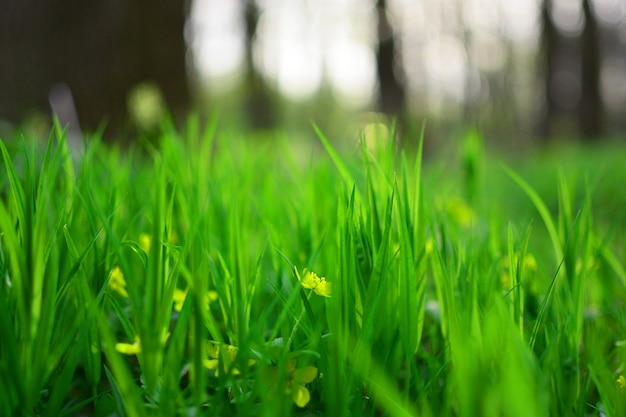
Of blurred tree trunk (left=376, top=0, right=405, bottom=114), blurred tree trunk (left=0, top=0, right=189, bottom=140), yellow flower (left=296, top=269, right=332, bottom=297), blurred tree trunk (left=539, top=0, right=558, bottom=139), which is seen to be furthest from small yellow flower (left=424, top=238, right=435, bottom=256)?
blurred tree trunk (left=539, top=0, right=558, bottom=139)

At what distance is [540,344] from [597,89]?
36.2 ft

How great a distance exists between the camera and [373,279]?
28.6 inches

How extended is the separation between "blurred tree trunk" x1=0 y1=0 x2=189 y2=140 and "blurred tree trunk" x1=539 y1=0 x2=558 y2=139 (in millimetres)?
8322

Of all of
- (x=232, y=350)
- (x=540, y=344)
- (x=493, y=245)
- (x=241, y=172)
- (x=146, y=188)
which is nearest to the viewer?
(x=232, y=350)

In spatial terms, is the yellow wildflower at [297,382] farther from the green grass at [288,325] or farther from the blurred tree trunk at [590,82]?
the blurred tree trunk at [590,82]

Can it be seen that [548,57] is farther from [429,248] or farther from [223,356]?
[223,356]

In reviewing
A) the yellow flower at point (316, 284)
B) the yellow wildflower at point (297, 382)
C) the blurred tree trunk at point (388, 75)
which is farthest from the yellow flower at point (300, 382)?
the blurred tree trunk at point (388, 75)

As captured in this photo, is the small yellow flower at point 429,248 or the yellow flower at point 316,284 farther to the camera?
the small yellow flower at point 429,248

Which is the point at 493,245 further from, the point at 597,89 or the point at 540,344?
the point at 597,89

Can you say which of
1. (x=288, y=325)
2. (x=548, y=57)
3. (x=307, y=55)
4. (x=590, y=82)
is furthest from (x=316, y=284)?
(x=307, y=55)

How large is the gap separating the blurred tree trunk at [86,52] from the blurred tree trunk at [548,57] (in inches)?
328

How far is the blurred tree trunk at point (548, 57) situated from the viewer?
9867 millimetres

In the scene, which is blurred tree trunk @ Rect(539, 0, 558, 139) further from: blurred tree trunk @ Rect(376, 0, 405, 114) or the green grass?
the green grass

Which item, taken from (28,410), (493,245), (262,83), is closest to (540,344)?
(493,245)
